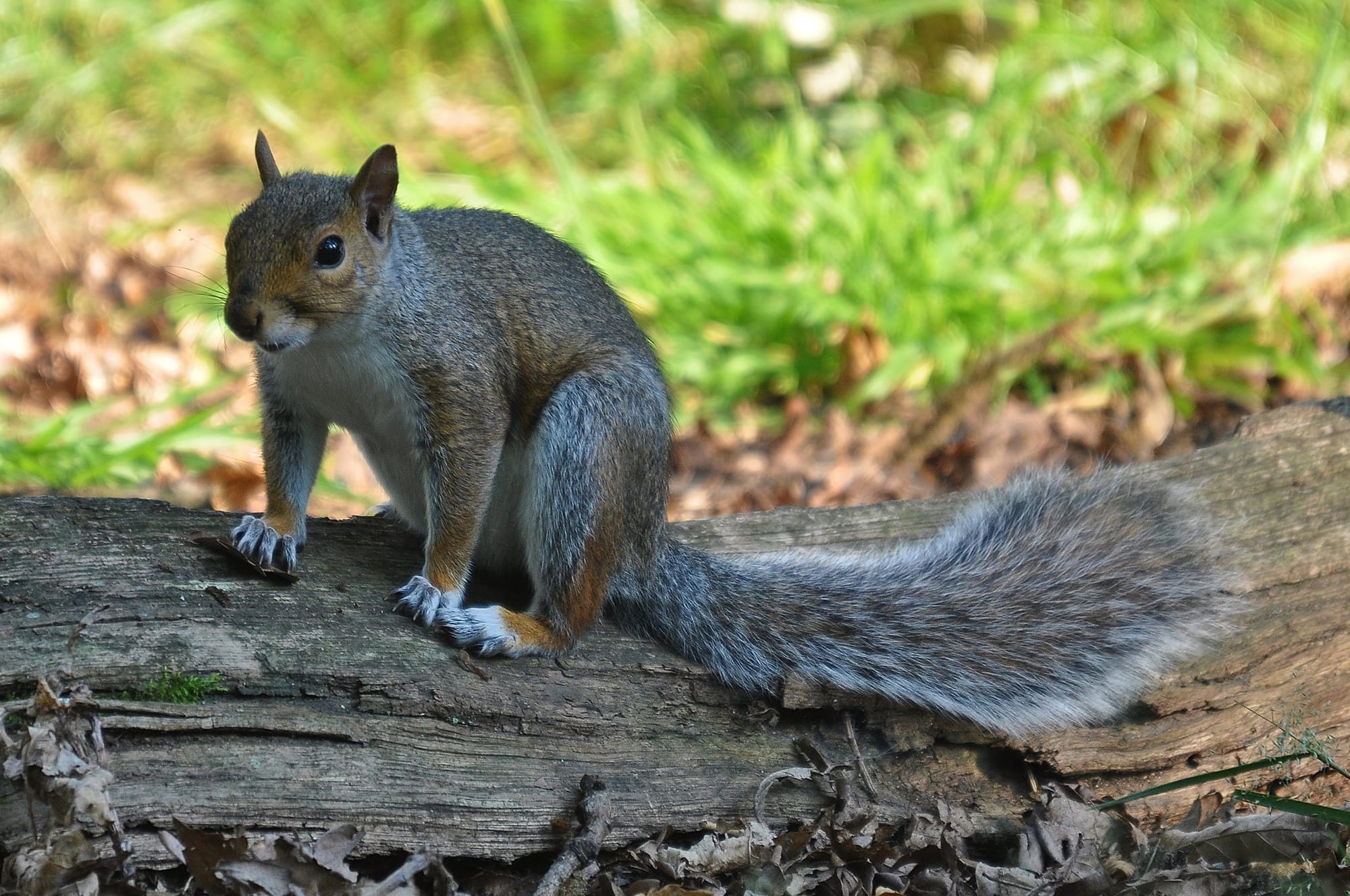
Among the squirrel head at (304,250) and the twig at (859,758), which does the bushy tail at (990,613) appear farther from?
the squirrel head at (304,250)

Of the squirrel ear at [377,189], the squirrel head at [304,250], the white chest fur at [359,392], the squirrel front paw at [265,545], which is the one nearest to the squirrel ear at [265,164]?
the squirrel head at [304,250]

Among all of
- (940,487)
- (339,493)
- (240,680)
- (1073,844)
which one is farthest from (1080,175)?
(240,680)

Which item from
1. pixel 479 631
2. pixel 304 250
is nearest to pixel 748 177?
pixel 304 250

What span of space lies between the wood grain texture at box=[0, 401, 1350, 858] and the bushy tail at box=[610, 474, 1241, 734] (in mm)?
70

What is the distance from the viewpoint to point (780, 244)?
5305 mm

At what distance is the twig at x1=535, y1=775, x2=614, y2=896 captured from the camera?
2.20 meters

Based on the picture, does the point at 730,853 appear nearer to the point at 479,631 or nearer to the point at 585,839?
the point at 585,839

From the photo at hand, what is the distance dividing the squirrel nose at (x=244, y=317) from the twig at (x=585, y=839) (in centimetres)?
106

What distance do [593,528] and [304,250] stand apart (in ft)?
2.67

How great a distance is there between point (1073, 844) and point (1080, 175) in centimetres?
407

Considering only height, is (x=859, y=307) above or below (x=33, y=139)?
below

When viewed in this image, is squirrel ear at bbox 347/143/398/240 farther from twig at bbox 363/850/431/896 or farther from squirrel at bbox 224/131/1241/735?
twig at bbox 363/850/431/896

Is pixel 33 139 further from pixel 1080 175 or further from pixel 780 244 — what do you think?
pixel 1080 175

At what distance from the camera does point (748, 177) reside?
5.64 metres
